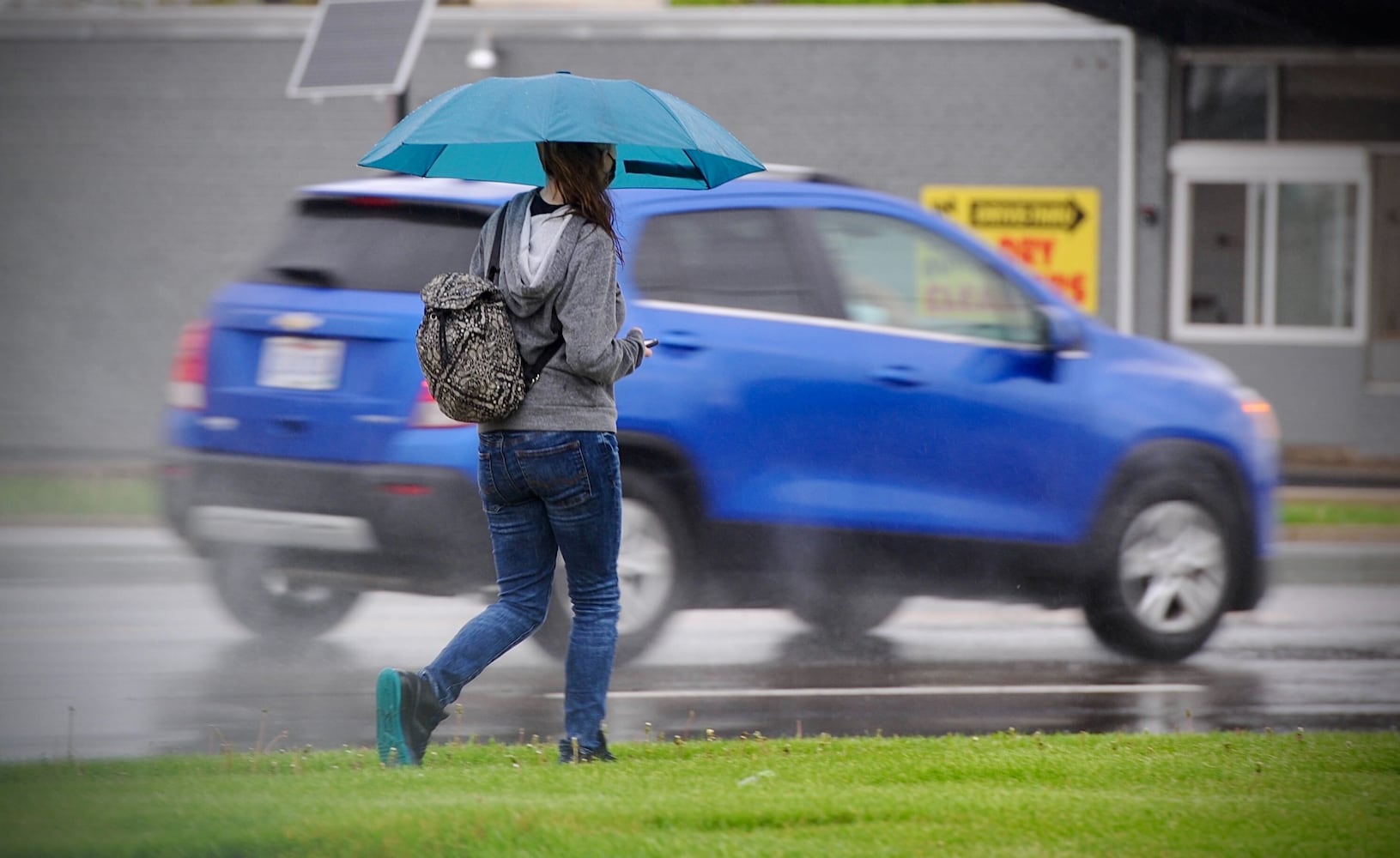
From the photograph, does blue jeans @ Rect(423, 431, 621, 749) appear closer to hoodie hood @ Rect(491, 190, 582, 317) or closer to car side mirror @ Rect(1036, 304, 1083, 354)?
hoodie hood @ Rect(491, 190, 582, 317)

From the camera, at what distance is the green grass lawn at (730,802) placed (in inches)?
157

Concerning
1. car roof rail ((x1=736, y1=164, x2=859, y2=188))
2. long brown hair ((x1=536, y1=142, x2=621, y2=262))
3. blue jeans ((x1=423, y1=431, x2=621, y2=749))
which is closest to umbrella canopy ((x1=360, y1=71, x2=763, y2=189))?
long brown hair ((x1=536, y1=142, x2=621, y2=262))

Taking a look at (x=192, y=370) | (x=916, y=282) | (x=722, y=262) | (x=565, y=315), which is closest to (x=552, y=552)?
(x=565, y=315)

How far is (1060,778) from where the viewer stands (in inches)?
192

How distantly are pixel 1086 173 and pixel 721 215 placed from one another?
11.1 metres

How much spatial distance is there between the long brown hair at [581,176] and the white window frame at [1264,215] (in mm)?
14335

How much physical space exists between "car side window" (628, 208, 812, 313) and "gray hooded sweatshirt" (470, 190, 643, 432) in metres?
2.30

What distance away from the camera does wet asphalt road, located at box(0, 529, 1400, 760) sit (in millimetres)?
6250

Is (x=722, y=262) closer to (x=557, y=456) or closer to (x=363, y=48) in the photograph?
(x=557, y=456)

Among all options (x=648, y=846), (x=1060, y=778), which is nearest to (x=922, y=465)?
(x=1060, y=778)

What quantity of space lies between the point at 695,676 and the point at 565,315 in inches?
117

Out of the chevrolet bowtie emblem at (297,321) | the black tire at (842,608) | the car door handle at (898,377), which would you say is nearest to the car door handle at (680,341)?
the car door handle at (898,377)

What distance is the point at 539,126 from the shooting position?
464 cm

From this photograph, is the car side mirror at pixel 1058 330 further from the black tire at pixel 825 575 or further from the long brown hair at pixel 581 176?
the long brown hair at pixel 581 176
